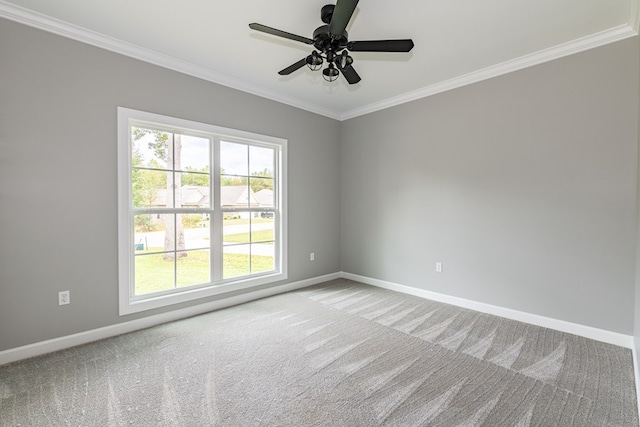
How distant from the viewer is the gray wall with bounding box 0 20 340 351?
224cm

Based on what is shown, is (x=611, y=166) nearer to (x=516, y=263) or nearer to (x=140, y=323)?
(x=516, y=263)

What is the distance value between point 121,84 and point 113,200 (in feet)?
3.71

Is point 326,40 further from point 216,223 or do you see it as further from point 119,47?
point 216,223

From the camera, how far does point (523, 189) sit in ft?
9.86

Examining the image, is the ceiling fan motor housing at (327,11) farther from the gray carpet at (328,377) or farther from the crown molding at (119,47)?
the gray carpet at (328,377)

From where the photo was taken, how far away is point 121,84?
2717mm

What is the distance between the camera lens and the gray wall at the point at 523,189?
2.52 m

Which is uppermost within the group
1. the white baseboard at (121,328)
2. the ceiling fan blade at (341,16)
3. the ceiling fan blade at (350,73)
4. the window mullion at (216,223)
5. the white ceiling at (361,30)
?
the white ceiling at (361,30)

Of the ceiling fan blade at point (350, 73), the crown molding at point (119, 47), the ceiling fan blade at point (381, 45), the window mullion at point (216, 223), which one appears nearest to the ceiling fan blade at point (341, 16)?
the ceiling fan blade at point (381, 45)

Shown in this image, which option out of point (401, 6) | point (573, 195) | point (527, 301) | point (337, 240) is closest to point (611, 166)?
point (573, 195)

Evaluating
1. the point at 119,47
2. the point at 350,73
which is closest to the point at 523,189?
the point at 350,73

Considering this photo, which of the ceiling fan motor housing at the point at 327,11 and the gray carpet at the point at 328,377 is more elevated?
the ceiling fan motor housing at the point at 327,11

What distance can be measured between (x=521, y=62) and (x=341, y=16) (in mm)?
2403

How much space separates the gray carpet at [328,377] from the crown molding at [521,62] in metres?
2.74
